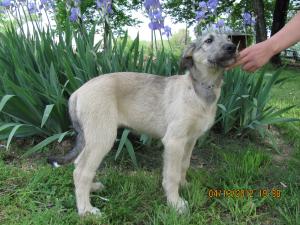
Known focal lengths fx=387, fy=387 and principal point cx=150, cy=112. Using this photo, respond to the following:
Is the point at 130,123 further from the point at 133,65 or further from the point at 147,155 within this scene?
the point at 133,65

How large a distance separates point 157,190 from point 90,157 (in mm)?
693

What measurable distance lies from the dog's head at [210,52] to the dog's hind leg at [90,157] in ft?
2.83

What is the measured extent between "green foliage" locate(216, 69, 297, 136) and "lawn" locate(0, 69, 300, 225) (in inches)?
11.7

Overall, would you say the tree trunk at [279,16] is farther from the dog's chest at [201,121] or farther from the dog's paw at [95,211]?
the dog's paw at [95,211]

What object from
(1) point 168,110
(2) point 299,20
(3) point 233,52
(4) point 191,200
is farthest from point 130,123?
(2) point 299,20

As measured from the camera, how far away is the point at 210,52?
3.03 m

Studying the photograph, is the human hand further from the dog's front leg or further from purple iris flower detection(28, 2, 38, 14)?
purple iris flower detection(28, 2, 38, 14)

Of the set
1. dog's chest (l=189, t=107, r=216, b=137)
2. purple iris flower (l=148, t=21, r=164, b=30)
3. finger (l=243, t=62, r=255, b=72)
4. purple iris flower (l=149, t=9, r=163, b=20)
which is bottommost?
dog's chest (l=189, t=107, r=216, b=137)

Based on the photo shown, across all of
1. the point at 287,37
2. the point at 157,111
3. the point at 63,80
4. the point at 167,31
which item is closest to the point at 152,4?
the point at 167,31

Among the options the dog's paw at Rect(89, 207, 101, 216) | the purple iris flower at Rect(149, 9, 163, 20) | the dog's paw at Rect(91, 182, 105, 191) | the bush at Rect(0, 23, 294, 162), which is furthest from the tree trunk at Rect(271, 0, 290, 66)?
the dog's paw at Rect(89, 207, 101, 216)

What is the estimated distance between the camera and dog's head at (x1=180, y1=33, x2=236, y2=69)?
292 centimetres

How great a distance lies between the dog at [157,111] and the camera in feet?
9.57

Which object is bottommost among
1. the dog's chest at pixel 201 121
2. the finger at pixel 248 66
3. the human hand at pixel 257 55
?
the dog's chest at pixel 201 121
